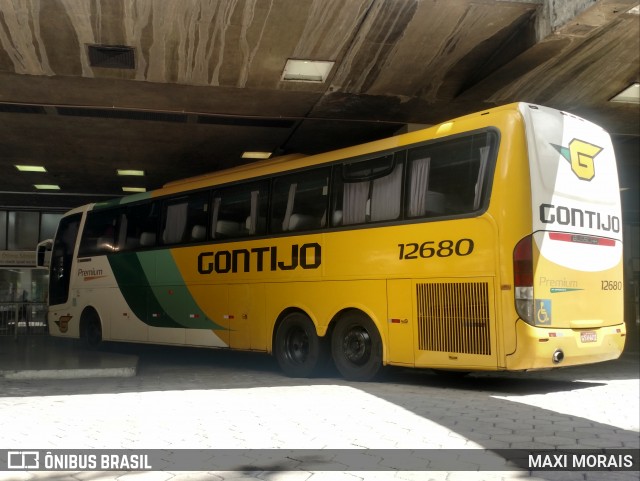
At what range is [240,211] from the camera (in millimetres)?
12266

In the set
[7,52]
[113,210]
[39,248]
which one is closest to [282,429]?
[7,52]

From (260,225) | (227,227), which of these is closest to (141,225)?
(227,227)

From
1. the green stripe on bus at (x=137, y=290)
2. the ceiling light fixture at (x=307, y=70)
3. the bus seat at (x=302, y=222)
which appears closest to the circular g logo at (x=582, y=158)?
the bus seat at (x=302, y=222)

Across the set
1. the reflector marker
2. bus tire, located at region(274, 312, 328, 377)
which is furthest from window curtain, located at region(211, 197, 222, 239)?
the reflector marker

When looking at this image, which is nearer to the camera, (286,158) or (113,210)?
(286,158)

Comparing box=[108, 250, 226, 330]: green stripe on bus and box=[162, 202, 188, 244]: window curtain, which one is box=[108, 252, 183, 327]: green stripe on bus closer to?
box=[108, 250, 226, 330]: green stripe on bus

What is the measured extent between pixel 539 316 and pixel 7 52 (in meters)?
8.69

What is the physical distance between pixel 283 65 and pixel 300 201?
2.30 m

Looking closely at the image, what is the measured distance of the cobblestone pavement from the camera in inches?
214

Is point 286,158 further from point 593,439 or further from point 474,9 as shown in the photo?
point 593,439

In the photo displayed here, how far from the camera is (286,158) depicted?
464 inches

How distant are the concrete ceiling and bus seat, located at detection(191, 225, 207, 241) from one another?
7.92 feet

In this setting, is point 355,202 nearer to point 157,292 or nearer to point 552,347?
point 552,347

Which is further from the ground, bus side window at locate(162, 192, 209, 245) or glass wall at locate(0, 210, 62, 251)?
glass wall at locate(0, 210, 62, 251)
